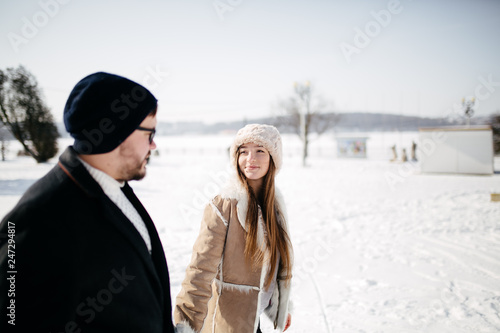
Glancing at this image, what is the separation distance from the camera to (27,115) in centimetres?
2233

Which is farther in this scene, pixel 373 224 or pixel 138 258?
pixel 373 224

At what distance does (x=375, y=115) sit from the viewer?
351 feet

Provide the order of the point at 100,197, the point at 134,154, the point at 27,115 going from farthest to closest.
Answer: the point at 27,115 → the point at 134,154 → the point at 100,197

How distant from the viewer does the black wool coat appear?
0.78 meters

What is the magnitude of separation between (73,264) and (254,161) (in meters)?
1.29

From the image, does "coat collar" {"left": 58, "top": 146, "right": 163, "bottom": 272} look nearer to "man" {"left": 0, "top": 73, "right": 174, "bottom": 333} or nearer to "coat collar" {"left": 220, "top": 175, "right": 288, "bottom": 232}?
"man" {"left": 0, "top": 73, "right": 174, "bottom": 333}

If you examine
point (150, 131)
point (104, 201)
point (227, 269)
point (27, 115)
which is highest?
point (27, 115)

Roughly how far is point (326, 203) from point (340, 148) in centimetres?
1999

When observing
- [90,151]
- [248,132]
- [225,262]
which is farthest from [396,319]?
[90,151]

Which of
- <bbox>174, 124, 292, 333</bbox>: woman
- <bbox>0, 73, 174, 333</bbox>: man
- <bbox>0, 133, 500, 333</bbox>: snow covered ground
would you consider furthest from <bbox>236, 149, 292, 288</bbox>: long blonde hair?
<bbox>0, 133, 500, 333</bbox>: snow covered ground

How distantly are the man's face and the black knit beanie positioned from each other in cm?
4

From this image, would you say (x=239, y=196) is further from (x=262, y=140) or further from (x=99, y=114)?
(x=99, y=114)

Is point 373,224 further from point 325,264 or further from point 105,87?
point 105,87

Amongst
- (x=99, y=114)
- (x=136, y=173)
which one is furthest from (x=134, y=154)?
(x=99, y=114)
